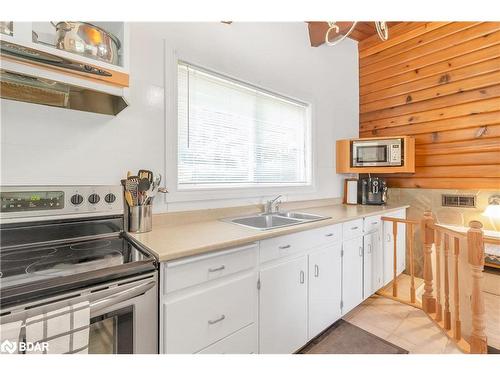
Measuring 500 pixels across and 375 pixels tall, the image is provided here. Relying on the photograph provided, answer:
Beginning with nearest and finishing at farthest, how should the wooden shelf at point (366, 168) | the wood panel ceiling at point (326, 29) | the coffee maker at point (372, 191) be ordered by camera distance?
the wood panel ceiling at point (326, 29) < the wooden shelf at point (366, 168) < the coffee maker at point (372, 191)

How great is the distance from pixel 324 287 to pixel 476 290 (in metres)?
0.95

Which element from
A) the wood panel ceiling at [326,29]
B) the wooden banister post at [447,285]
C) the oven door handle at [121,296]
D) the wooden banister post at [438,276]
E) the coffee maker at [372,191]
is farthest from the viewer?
the coffee maker at [372,191]

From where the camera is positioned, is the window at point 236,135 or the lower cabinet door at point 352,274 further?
the lower cabinet door at point 352,274

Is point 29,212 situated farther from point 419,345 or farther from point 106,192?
Result: point 419,345

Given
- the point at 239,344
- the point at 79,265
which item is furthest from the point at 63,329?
the point at 239,344

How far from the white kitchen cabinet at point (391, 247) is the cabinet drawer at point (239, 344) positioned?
1.83 meters

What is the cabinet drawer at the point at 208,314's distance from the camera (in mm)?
1003

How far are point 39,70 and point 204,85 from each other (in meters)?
1.12

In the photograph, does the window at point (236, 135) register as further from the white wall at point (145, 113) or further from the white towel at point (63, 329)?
the white towel at point (63, 329)

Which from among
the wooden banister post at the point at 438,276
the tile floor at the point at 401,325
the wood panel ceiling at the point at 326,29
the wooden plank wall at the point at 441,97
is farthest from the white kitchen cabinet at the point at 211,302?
the wooden plank wall at the point at 441,97

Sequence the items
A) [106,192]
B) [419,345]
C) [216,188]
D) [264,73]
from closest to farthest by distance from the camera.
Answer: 1. [106,192]
2. [419,345]
3. [216,188]
4. [264,73]

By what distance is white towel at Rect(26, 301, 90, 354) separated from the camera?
683 millimetres
